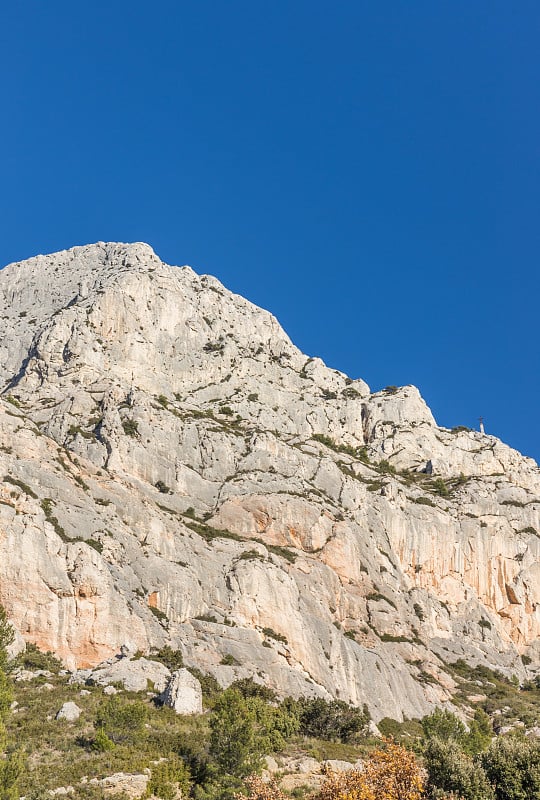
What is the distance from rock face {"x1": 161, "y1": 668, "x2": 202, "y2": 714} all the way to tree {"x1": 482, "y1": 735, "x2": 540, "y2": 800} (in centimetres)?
2050

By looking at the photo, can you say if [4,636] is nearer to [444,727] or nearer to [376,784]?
[376,784]

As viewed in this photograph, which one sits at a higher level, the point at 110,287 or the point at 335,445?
the point at 110,287

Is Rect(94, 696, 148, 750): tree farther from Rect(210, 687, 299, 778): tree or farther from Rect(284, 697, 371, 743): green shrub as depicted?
Rect(284, 697, 371, 743): green shrub

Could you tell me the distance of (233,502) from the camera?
8275 centimetres

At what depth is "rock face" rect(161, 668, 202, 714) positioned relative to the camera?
4334cm

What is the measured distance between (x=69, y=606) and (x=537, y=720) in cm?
4951

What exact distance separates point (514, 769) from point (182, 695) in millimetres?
22733

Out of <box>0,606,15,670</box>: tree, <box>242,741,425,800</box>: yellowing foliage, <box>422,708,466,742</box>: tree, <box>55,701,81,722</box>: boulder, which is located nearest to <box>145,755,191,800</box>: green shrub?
<box>242,741,425,800</box>: yellowing foliage

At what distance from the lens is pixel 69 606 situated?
52.7 meters

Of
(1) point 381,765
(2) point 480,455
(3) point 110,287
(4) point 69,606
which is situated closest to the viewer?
(1) point 381,765

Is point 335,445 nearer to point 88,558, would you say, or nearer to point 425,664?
point 425,664

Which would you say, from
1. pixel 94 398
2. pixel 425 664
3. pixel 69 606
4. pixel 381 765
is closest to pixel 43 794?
pixel 381 765

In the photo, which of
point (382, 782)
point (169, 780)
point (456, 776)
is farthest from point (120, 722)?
point (456, 776)

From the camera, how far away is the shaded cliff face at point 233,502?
58.0 metres
